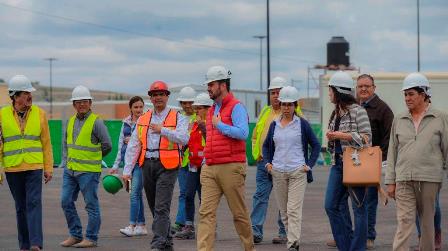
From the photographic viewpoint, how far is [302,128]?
11.8 meters

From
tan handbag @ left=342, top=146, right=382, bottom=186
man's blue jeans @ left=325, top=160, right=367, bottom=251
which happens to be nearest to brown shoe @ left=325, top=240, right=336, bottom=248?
man's blue jeans @ left=325, top=160, right=367, bottom=251

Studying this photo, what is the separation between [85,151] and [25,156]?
1318mm

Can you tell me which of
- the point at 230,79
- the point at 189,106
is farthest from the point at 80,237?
the point at 230,79

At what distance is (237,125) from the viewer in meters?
10.2

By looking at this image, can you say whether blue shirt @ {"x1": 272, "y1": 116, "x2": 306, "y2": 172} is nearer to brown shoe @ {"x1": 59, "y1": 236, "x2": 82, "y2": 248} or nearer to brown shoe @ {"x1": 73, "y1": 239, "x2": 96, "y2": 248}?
brown shoe @ {"x1": 73, "y1": 239, "x2": 96, "y2": 248}

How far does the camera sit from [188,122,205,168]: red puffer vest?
13.3 m

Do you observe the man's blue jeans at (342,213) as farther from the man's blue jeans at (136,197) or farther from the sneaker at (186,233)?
the man's blue jeans at (136,197)

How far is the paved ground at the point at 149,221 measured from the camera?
12.6 m

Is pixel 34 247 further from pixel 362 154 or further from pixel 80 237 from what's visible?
pixel 362 154

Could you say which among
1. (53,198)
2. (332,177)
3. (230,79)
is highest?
(230,79)

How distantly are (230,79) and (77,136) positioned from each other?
9.39 ft

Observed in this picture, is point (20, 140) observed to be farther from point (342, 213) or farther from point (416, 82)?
point (416, 82)

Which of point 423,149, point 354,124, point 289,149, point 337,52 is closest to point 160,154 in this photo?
point 289,149

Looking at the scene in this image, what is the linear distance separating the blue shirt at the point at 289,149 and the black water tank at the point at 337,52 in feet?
182
